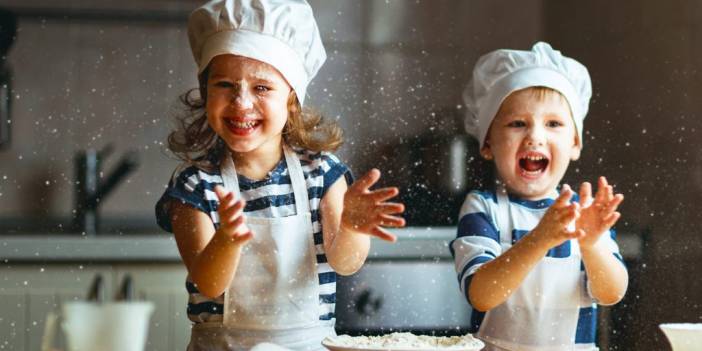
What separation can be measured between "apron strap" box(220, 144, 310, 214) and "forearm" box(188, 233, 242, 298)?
0.06 m

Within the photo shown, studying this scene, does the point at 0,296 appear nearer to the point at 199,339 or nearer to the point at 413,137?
the point at 199,339

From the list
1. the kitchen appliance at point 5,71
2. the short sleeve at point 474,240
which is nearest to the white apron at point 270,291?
the short sleeve at point 474,240

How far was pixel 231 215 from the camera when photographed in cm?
52

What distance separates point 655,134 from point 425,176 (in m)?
0.21

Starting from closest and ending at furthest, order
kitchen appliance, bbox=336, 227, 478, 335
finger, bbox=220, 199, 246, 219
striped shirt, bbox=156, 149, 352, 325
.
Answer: finger, bbox=220, 199, 246, 219, striped shirt, bbox=156, 149, 352, 325, kitchen appliance, bbox=336, 227, 478, 335

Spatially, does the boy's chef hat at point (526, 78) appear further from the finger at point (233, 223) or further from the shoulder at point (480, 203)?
the finger at point (233, 223)

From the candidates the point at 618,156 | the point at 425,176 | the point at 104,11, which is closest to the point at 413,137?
the point at 425,176

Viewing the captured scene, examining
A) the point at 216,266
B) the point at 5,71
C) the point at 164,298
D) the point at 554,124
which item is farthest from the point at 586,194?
the point at 5,71

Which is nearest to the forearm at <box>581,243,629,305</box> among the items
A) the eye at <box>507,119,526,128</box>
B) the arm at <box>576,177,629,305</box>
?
the arm at <box>576,177,629,305</box>

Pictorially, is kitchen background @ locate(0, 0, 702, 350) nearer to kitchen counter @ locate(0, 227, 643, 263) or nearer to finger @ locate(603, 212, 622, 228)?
kitchen counter @ locate(0, 227, 643, 263)

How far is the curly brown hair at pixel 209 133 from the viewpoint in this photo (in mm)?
645

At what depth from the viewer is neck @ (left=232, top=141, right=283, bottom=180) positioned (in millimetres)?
640

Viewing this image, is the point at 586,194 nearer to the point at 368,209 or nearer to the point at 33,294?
the point at 368,209

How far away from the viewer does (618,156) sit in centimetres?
87
